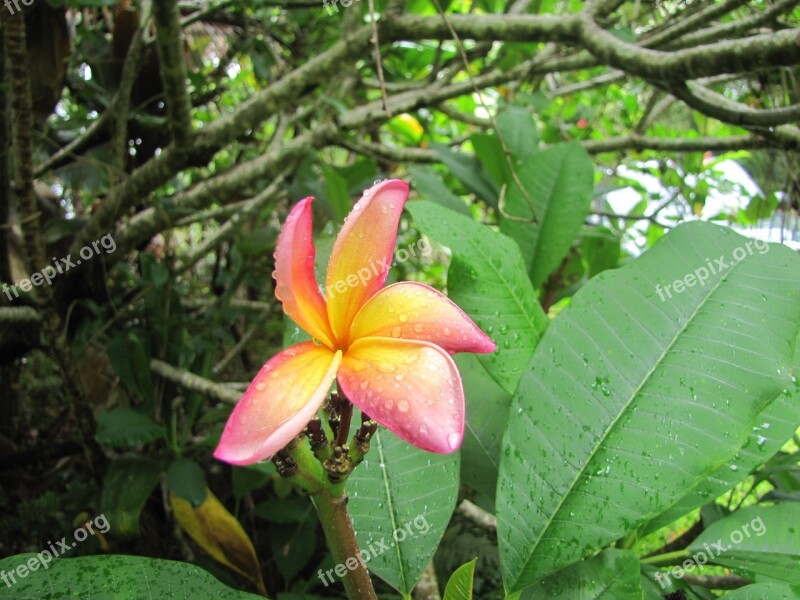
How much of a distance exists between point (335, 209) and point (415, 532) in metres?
0.95

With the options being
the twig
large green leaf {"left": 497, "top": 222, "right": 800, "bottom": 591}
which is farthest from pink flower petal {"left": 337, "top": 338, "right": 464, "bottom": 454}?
the twig

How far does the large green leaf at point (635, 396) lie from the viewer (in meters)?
0.60

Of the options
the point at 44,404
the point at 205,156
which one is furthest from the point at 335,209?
the point at 44,404

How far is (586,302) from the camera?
707 millimetres

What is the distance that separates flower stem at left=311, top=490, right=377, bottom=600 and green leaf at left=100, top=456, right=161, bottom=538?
777mm

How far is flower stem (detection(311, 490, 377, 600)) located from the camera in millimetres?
482

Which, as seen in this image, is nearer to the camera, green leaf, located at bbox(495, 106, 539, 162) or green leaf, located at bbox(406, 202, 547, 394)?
green leaf, located at bbox(406, 202, 547, 394)
